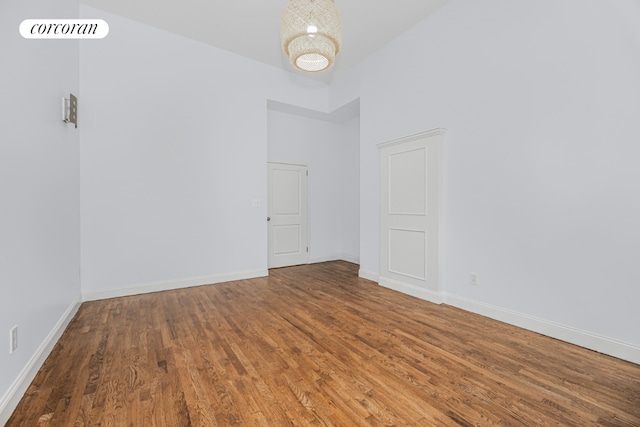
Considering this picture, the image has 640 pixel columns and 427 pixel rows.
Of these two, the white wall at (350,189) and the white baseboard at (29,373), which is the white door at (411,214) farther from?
the white baseboard at (29,373)

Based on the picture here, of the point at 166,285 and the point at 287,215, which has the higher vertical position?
the point at 287,215

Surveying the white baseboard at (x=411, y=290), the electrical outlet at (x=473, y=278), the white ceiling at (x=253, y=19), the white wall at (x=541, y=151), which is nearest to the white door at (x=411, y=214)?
the white baseboard at (x=411, y=290)

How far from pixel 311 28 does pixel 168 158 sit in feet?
9.53

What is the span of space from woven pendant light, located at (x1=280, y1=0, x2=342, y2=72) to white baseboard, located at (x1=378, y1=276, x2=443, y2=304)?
2989mm

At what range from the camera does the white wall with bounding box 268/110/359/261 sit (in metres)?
5.91

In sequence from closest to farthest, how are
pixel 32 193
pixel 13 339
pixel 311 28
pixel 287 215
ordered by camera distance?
1. pixel 13 339
2. pixel 32 193
3. pixel 311 28
4. pixel 287 215

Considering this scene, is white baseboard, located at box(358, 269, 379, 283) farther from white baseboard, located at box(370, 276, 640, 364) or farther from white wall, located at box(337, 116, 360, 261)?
white wall, located at box(337, 116, 360, 261)

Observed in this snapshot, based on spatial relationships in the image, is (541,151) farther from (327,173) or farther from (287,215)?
(287,215)

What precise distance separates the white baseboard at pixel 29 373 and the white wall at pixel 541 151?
154 inches

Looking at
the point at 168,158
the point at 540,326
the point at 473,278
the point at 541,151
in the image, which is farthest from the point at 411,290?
the point at 168,158

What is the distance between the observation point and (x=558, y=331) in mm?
2566

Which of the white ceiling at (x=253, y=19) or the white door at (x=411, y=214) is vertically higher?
the white ceiling at (x=253, y=19)

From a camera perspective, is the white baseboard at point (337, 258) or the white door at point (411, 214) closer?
the white door at point (411, 214)

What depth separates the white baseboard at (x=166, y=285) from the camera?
3.67 m
